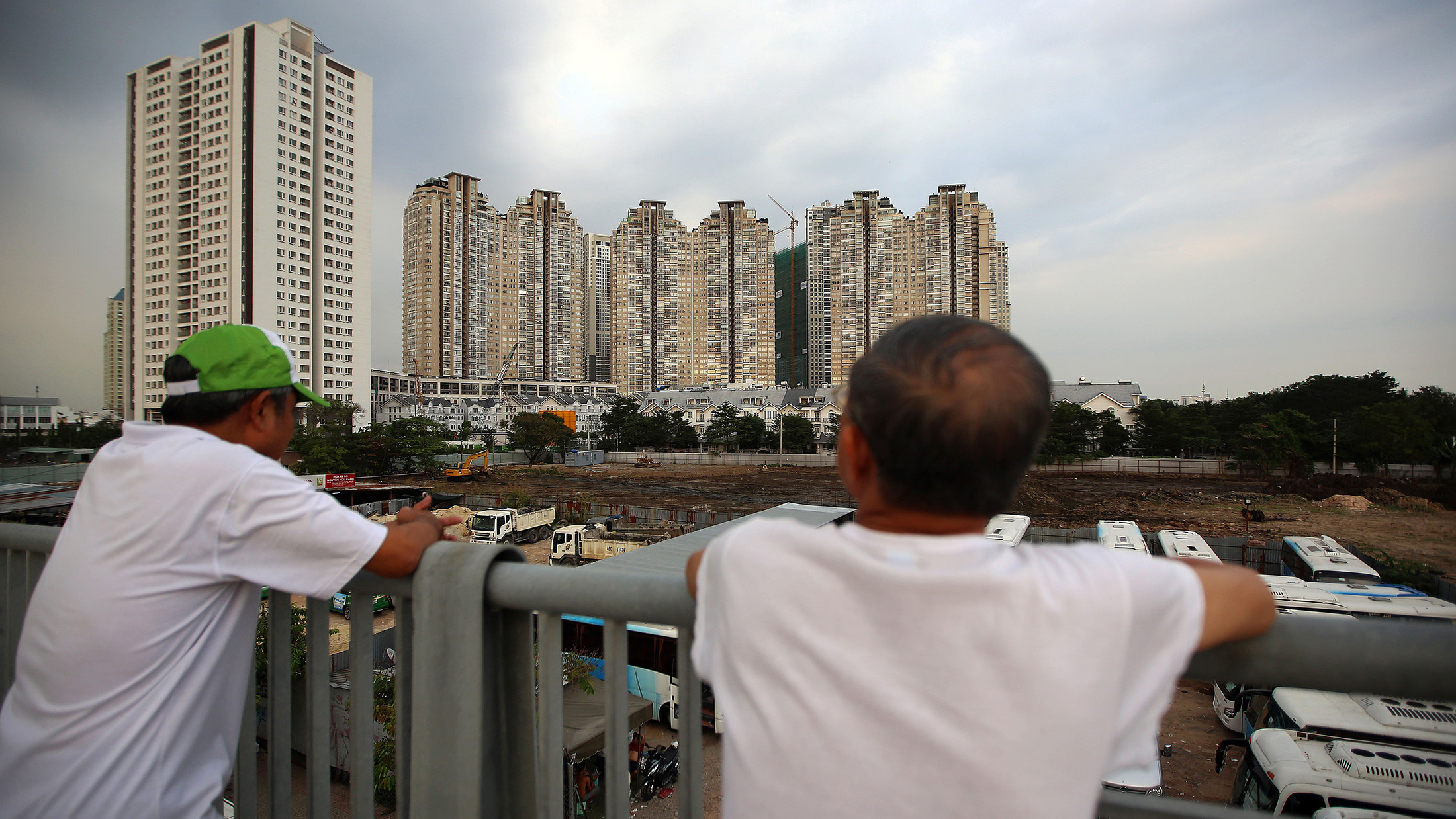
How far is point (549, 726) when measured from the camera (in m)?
1.19

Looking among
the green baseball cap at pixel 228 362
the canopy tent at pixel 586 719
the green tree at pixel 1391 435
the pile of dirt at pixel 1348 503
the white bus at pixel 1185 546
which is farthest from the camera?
the green tree at pixel 1391 435

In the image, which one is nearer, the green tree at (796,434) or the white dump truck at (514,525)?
the white dump truck at (514,525)

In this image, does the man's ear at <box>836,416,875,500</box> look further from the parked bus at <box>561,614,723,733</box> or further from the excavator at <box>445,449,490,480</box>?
the excavator at <box>445,449,490,480</box>

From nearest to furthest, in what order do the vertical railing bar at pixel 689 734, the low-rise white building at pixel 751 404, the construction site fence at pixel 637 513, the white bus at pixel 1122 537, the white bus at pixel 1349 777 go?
the vertical railing bar at pixel 689 734
the white bus at pixel 1349 777
the white bus at pixel 1122 537
the construction site fence at pixel 637 513
the low-rise white building at pixel 751 404

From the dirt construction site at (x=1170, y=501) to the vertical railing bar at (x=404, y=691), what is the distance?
727 cm

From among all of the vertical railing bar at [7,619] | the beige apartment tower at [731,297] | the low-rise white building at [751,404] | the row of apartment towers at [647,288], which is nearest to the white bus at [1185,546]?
the vertical railing bar at [7,619]

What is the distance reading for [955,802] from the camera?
0.69 metres

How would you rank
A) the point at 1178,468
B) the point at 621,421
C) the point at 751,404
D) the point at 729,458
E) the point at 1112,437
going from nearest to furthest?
the point at 1178,468, the point at 1112,437, the point at 729,458, the point at 621,421, the point at 751,404

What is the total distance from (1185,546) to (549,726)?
14388 mm

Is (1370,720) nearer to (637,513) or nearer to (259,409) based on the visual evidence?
(259,409)

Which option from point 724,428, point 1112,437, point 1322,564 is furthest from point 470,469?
point 1112,437

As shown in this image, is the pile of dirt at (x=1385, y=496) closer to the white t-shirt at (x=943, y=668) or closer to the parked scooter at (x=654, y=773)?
the parked scooter at (x=654, y=773)

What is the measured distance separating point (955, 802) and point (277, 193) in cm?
5434

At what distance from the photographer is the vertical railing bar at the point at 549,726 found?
1174 millimetres
